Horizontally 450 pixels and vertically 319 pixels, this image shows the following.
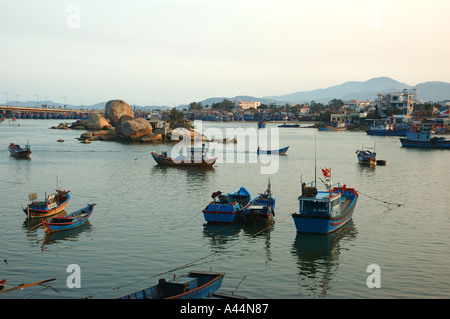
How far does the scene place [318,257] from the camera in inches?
1056

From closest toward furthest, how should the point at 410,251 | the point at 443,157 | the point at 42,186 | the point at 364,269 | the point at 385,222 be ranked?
the point at 364,269 < the point at 410,251 < the point at 385,222 < the point at 42,186 < the point at 443,157

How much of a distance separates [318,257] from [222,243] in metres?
6.11

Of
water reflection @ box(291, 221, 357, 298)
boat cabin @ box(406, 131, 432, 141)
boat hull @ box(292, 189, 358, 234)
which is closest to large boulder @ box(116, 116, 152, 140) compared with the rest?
boat cabin @ box(406, 131, 432, 141)

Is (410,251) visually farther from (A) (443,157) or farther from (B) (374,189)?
(A) (443,157)

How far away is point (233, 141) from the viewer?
378 feet

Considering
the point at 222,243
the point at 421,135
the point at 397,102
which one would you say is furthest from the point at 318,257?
the point at 397,102

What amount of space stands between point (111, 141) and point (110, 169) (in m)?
49.4

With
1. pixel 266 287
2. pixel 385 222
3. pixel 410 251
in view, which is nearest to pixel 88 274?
pixel 266 287

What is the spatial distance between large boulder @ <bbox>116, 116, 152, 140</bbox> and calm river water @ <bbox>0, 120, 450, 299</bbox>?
53.9m

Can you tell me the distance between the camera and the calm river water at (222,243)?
22.4 metres

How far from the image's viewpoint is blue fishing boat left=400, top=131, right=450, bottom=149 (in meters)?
103

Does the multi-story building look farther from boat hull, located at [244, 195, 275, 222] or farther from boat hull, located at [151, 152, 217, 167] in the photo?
boat hull, located at [244, 195, 275, 222]

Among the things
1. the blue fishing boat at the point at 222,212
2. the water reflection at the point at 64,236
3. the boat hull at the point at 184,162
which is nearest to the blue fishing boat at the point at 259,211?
the blue fishing boat at the point at 222,212

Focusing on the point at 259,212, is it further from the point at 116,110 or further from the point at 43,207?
the point at 116,110
